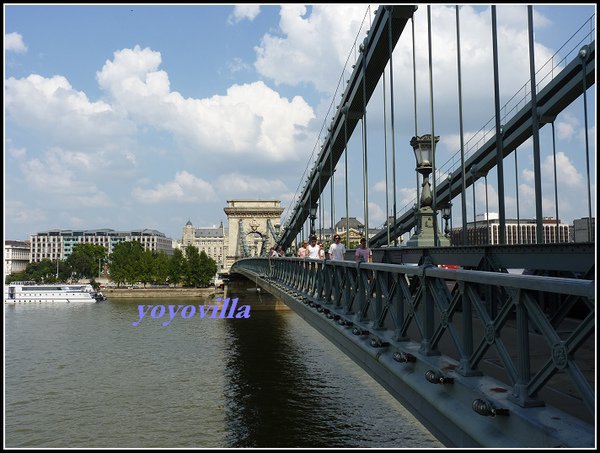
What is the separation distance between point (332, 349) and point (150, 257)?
212 feet

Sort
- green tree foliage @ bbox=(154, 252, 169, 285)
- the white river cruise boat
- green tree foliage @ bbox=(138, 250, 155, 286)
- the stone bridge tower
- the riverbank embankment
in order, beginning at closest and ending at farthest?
the white river cruise boat
the riverbank embankment
the stone bridge tower
green tree foliage @ bbox=(138, 250, 155, 286)
green tree foliage @ bbox=(154, 252, 169, 285)

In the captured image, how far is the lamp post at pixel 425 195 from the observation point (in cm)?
901

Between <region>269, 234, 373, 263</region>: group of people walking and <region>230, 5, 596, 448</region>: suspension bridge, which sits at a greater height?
<region>269, 234, 373, 263</region>: group of people walking

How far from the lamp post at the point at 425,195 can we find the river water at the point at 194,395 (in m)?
5.04

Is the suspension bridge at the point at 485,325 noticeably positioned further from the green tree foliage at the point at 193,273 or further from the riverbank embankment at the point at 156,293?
the green tree foliage at the point at 193,273

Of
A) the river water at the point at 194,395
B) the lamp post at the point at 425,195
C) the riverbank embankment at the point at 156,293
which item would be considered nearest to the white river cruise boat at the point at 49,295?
Result: the riverbank embankment at the point at 156,293

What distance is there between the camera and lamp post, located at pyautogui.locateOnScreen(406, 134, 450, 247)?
29.6ft

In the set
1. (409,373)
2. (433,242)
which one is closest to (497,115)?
(433,242)

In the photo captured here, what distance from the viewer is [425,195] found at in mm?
9055

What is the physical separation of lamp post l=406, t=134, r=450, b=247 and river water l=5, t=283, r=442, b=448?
5.04 metres

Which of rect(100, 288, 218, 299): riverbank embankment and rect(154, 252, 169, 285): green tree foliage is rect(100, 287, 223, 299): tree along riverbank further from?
rect(154, 252, 169, 285): green tree foliage

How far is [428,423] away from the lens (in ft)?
13.6

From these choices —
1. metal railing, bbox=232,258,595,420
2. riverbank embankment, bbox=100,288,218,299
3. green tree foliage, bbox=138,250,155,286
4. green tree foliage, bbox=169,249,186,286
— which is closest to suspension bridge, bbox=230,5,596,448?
metal railing, bbox=232,258,595,420

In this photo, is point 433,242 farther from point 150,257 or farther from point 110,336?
point 150,257
